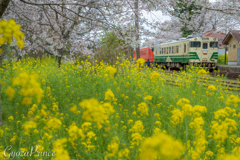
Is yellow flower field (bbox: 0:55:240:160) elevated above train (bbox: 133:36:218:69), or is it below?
below

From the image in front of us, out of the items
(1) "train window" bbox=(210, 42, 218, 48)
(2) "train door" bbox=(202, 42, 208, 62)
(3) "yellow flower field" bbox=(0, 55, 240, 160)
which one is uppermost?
(1) "train window" bbox=(210, 42, 218, 48)

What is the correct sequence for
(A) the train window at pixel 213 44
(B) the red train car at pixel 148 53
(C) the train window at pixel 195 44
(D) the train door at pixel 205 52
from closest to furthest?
(C) the train window at pixel 195 44, (D) the train door at pixel 205 52, (A) the train window at pixel 213 44, (B) the red train car at pixel 148 53

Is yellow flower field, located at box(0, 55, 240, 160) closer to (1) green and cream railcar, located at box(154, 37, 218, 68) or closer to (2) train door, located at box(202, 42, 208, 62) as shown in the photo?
(1) green and cream railcar, located at box(154, 37, 218, 68)

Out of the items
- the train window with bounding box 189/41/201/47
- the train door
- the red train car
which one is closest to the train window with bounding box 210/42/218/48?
the train door

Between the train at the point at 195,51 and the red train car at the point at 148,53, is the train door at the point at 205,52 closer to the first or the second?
the train at the point at 195,51

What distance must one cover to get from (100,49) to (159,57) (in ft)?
37.4

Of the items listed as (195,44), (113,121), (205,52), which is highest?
(195,44)

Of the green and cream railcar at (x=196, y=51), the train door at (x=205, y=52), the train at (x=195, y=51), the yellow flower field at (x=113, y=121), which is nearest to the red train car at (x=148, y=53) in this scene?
the train at (x=195, y=51)

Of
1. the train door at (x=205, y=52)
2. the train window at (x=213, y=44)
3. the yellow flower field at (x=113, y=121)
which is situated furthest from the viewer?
the train window at (x=213, y=44)

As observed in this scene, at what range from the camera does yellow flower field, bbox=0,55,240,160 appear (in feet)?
3.66

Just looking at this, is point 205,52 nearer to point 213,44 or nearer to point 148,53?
point 213,44

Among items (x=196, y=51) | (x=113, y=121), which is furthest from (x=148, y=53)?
(x=113, y=121)

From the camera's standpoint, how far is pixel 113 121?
2.29 m

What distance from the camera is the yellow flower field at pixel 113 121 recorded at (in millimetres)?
1115
